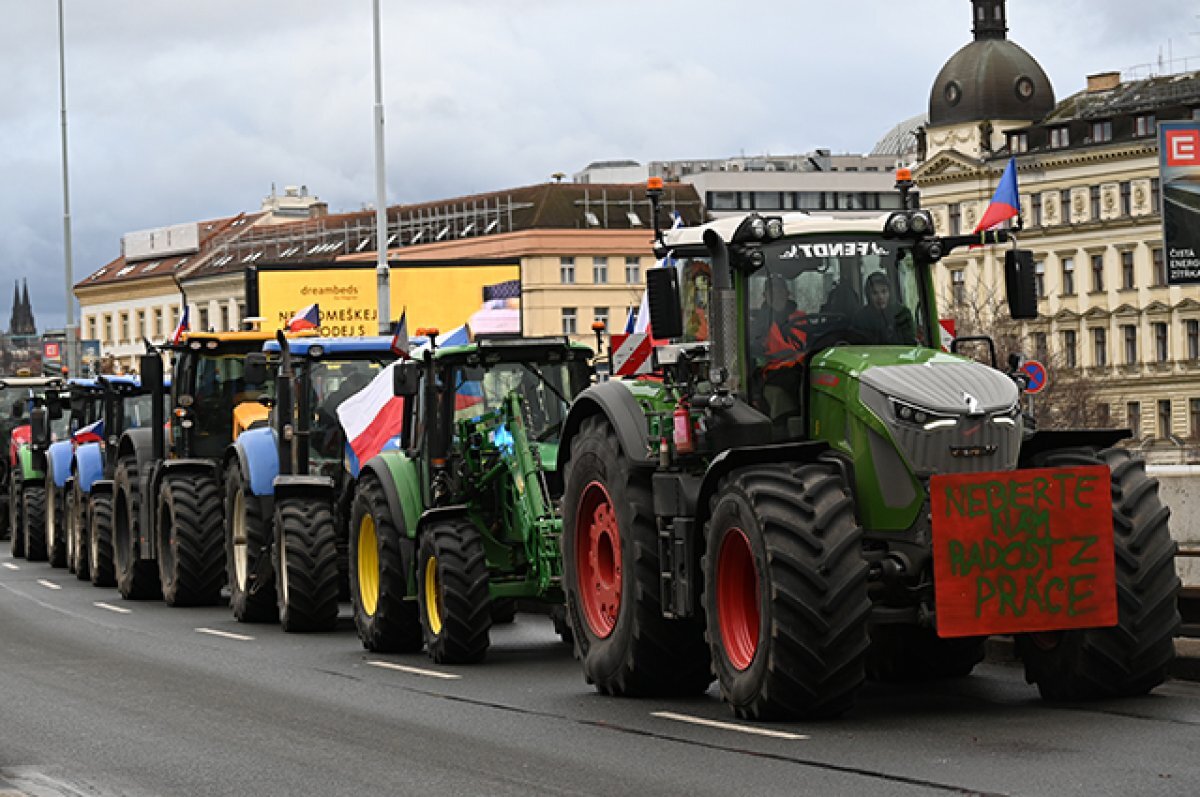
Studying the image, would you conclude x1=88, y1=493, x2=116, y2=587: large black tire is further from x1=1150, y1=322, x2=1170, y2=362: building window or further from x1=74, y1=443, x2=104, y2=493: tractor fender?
x1=1150, y1=322, x2=1170, y2=362: building window

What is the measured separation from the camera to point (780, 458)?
533 inches

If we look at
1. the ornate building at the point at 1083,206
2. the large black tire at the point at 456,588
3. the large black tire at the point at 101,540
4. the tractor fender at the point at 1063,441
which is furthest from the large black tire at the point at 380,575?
the ornate building at the point at 1083,206

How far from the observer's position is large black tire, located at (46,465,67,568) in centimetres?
3603

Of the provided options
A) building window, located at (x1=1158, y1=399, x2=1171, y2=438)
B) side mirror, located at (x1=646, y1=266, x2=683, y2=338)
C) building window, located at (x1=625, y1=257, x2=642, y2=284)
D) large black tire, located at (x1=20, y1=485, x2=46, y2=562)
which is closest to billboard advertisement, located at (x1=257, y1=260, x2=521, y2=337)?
large black tire, located at (x1=20, y1=485, x2=46, y2=562)

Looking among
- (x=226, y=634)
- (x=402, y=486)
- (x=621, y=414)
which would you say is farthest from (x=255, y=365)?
(x=621, y=414)

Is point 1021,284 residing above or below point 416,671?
→ above

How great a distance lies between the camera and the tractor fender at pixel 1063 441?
13922 mm

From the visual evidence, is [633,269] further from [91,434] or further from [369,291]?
[91,434]

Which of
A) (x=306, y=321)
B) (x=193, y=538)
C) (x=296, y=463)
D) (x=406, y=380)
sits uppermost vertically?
(x=306, y=321)

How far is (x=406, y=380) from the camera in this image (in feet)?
63.3

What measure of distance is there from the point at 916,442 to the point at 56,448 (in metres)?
25.3

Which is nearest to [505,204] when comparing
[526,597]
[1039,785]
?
[526,597]

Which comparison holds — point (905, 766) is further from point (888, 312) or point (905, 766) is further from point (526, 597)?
point (526, 597)

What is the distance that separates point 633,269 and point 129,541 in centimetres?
10269
